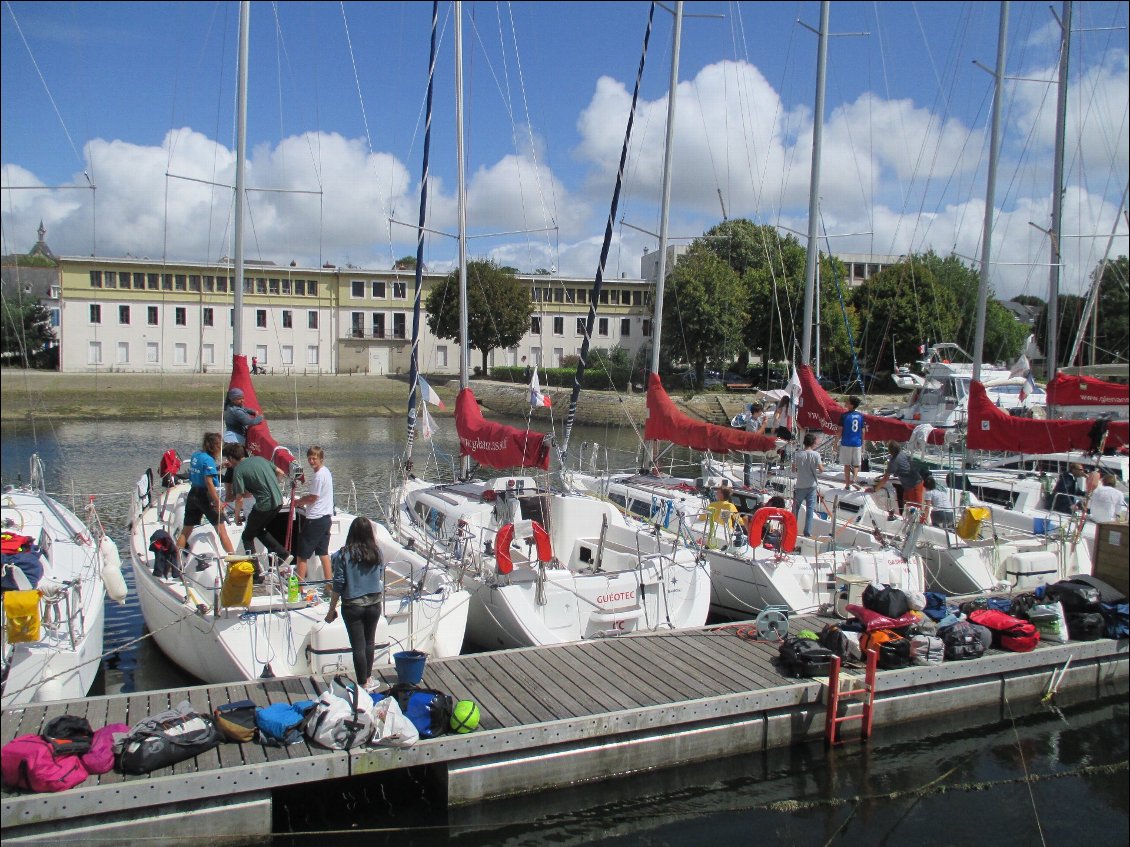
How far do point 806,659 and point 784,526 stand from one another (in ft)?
10.7

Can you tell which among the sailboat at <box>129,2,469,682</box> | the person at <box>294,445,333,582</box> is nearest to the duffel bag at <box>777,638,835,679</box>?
the sailboat at <box>129,2,469,682</box>

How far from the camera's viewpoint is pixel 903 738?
377 inches

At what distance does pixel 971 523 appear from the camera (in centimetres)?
1309

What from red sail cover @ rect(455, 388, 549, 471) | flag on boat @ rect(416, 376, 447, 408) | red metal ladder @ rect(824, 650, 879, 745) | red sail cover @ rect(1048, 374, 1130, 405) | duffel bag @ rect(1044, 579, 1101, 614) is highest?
red sail cover @ rect(1048, 374, 1130, 405)

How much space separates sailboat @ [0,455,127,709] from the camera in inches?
297

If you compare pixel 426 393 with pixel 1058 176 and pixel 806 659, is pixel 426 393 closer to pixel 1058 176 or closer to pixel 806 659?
pixel 806 659

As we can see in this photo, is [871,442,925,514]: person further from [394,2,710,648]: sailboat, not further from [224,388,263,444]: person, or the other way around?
[224,388,263,444]: person

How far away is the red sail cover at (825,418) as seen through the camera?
53.7ft

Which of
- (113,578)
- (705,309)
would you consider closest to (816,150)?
(113,578)

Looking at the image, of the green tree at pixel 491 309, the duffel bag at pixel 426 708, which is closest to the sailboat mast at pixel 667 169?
the duffel bag at pixel 426 708

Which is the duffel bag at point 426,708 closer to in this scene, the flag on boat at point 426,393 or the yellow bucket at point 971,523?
the flag on boat at point 426,393

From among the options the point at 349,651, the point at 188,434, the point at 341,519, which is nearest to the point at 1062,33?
the point at 341,519

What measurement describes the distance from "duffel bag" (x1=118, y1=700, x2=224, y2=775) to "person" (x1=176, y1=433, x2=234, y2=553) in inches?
136

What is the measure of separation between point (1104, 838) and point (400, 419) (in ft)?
136
